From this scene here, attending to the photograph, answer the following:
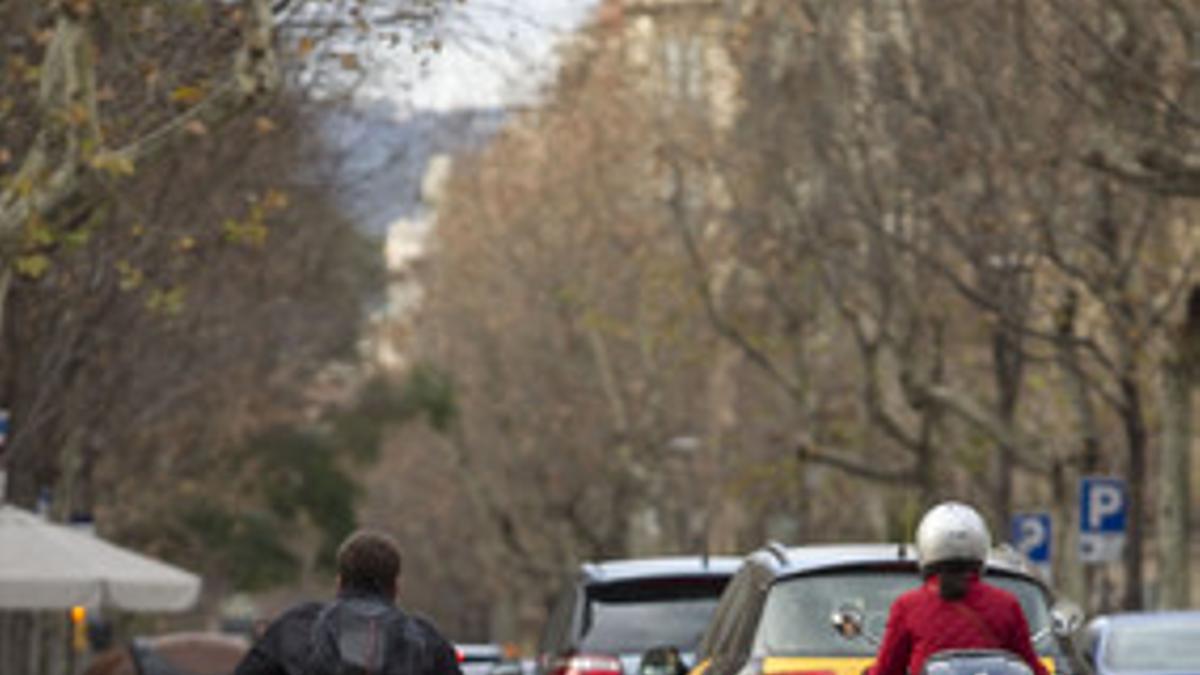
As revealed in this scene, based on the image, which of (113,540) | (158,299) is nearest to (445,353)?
(113,540)

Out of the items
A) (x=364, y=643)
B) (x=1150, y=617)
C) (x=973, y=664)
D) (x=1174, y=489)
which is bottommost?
(x=1174, y=489)

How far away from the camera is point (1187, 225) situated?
34.3 metres

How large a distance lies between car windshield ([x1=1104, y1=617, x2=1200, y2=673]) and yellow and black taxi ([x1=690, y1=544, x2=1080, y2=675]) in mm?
7032

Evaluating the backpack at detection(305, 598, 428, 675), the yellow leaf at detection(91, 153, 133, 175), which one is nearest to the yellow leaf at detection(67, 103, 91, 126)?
the yellow leaf at detection(91, 153, 133, 175)

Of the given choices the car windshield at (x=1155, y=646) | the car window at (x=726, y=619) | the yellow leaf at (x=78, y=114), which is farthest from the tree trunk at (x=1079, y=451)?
the car window at (x=726, y=619)

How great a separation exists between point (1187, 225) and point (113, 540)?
77.6 ft

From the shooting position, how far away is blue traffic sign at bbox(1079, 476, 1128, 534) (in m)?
33.3

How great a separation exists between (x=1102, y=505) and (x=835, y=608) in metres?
19.9

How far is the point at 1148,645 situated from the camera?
21.4 meters

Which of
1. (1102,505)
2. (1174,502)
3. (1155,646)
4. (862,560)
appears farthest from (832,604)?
(1174,502)

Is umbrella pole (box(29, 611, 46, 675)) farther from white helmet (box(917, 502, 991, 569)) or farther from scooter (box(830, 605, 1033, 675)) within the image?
scooter (box(830, 605, 1033, 675))

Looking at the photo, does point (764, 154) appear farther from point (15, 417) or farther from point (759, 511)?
point (759, 511)

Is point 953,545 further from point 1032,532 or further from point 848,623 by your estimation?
point 1032,532

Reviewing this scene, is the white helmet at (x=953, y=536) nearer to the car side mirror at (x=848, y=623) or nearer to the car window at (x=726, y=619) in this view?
the car side mirror at (x=848, y=623)
